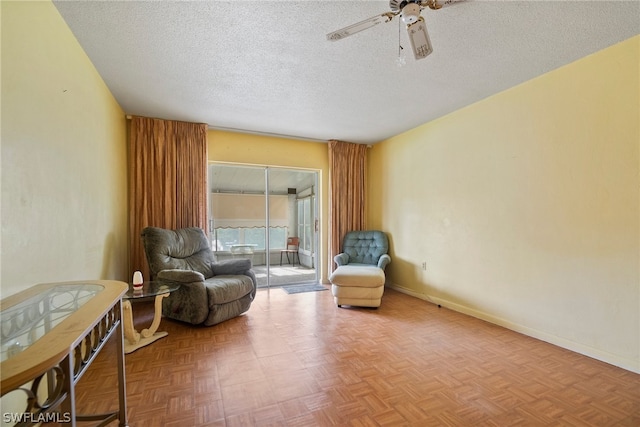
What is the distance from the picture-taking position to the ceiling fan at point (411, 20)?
155cm

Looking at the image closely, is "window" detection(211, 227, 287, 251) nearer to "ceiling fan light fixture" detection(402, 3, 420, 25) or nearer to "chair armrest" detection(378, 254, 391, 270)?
"chair armrest" detection(378, 254, 391, 270)

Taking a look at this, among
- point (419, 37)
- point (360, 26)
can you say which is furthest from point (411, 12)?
point (360, 26)

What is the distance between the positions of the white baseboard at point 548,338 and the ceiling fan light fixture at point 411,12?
292cm

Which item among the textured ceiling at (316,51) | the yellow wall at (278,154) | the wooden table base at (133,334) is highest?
the textured ceiling at (316,51)

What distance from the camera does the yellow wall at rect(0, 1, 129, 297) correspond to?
1323 millimetres

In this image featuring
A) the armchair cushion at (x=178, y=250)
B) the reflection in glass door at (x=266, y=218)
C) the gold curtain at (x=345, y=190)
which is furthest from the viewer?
the gold curtain at (x=345, y=190)

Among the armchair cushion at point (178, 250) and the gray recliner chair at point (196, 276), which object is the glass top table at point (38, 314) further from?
the armchair cushion at point (178, 250)

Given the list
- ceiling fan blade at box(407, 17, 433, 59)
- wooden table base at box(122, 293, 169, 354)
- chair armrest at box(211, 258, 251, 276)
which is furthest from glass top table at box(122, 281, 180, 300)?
ceiling fan blade at box(407, 17, 433, 59)

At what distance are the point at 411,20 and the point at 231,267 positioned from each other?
3083mm

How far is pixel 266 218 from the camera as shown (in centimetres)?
456

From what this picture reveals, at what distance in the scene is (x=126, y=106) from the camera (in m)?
3.26

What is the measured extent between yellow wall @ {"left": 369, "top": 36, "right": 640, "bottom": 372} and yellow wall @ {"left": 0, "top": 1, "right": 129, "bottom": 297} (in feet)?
12.4

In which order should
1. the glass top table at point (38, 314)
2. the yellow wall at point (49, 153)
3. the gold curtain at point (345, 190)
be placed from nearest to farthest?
the glass top table at point (38, 314)
the yellow wall at point (49, 153)
the gold curtain at point (345, 190)

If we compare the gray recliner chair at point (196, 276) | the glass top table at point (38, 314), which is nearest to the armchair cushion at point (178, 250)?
the gray recliner chair at point (196, 276)
